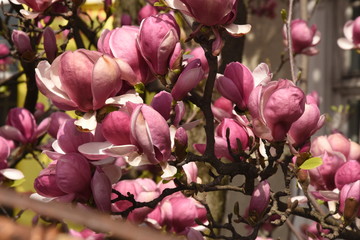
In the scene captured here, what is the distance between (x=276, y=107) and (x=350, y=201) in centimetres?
22

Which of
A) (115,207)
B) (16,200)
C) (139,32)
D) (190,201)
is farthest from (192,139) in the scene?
(16,200)

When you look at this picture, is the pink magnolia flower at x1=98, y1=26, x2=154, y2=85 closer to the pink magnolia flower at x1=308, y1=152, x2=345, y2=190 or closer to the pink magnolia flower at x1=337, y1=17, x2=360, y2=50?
the pink magnolia flower at x1=308, y1=152, x2=345, y2=190

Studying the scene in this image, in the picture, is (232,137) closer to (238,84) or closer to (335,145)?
(238,84)

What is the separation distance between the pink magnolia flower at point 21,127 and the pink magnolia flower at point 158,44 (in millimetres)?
663

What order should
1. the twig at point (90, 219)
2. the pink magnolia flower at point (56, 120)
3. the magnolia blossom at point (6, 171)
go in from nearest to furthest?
the twig at point (90, 219)
the magnolia blossom at point (6, 171)
the pink magnolia flower at point (56, 120)

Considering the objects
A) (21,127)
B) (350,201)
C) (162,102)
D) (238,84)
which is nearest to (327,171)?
(350,201)

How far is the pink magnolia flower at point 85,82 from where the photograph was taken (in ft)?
2.27

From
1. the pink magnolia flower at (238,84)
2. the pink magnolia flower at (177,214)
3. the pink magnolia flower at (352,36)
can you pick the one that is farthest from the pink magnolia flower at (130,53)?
the pink magnolia flower at (352,36)

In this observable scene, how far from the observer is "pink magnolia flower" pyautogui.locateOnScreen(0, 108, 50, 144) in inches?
52.1

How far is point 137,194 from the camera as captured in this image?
3.39ft

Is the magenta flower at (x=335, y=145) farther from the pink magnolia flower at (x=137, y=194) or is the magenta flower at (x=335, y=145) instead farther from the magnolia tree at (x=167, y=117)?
the pink magnolia flower at (x=137, y=194)

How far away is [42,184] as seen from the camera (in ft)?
2.48

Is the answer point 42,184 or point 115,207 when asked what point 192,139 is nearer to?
point 115,207

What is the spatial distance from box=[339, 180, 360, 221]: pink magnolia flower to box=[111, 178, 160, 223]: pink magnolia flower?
338 millimetres
